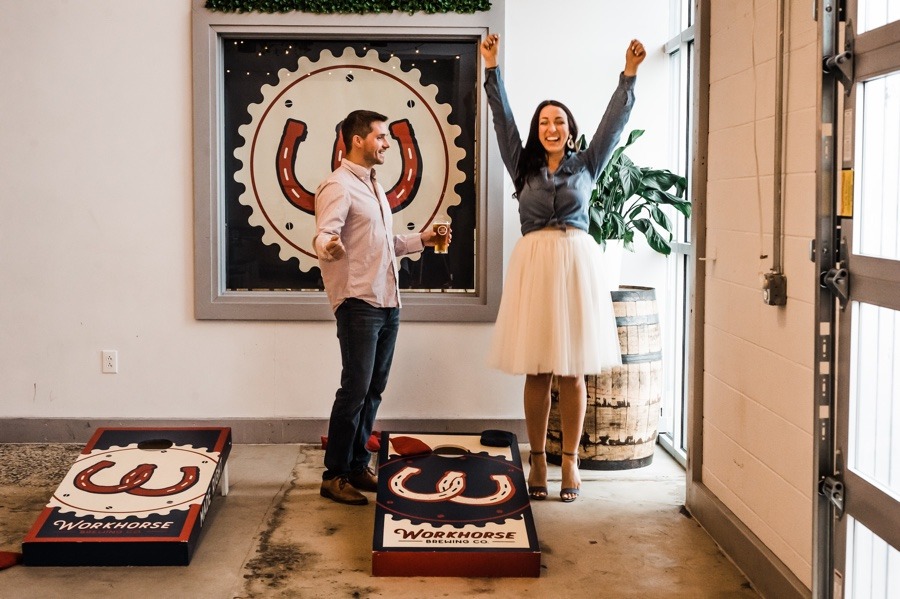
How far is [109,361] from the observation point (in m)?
4.95

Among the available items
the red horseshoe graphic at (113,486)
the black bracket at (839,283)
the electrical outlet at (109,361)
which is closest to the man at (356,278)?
the red horseshoe graphic at (113,486)

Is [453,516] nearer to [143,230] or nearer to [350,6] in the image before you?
[143,230]

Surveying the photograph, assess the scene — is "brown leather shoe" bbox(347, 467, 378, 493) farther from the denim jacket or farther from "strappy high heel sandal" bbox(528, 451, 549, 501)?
the denim jacket

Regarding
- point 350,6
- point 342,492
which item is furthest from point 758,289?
point 350,6

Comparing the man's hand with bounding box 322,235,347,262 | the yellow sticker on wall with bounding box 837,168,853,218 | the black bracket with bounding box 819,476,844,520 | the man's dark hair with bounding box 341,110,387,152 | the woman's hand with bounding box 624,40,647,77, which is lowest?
the black bracket with bounding box 819,476,844,520

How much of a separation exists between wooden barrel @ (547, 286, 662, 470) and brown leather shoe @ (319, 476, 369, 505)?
1.04 meters

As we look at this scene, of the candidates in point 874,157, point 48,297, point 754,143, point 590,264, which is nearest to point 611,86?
point 590,264

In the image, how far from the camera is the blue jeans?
12.7ft

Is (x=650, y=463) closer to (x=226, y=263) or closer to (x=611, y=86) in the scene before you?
(x=611, y=86)

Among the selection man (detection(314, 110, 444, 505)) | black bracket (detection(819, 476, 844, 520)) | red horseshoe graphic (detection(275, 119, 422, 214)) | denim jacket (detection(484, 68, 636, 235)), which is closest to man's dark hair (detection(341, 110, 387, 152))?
A: man (detection(314, 110, 444, 505))

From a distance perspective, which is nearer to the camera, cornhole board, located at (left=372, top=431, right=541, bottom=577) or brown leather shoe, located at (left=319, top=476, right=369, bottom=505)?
cornhole board, located at (left=372, top=431, right=541, bottom=577)

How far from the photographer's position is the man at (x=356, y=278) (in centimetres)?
386

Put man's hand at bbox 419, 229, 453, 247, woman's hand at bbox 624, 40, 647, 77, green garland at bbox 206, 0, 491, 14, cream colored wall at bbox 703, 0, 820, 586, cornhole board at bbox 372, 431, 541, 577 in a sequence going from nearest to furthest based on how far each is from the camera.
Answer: cream colored wall at bbox 703, 0, 820, 586, cornhole board at bbox 372, 431, 541, 577, woman's hand at bbox 624, 40, 647, 77, man's hand at bbox 419, 229, 453, 247, green garland at bbox 206, 0, 491, 14

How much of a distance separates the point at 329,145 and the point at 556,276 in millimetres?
1641
